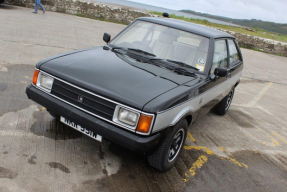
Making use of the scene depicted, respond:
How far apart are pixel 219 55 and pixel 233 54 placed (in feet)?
3.53

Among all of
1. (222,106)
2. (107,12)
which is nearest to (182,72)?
(222,106)

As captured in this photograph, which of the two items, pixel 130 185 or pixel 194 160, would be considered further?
pixel 194 160

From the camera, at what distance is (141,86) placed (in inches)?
116

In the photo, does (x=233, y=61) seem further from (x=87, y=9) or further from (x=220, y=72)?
(x=87, y=9)

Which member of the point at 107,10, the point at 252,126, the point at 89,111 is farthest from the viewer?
the point at 107,10

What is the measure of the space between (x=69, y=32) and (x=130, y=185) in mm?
9093

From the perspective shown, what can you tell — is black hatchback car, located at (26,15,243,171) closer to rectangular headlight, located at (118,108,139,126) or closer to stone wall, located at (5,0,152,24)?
rectangular headlight, located at (118,108,139,126)

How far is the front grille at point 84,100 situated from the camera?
110 inches

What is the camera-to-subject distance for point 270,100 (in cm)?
769

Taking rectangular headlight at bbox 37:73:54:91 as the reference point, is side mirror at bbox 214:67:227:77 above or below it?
above

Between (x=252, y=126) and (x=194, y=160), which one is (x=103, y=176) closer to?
(x=194, y=160)

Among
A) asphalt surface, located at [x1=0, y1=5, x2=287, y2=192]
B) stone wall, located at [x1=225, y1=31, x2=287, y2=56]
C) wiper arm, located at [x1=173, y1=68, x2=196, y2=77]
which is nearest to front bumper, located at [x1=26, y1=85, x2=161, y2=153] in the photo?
asphalt surface, located at [x1=0, y1=5, x2=287, y2=192]

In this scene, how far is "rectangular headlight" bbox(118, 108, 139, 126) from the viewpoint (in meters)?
2.71

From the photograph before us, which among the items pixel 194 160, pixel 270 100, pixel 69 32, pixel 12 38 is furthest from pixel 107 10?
pixel 194 160
